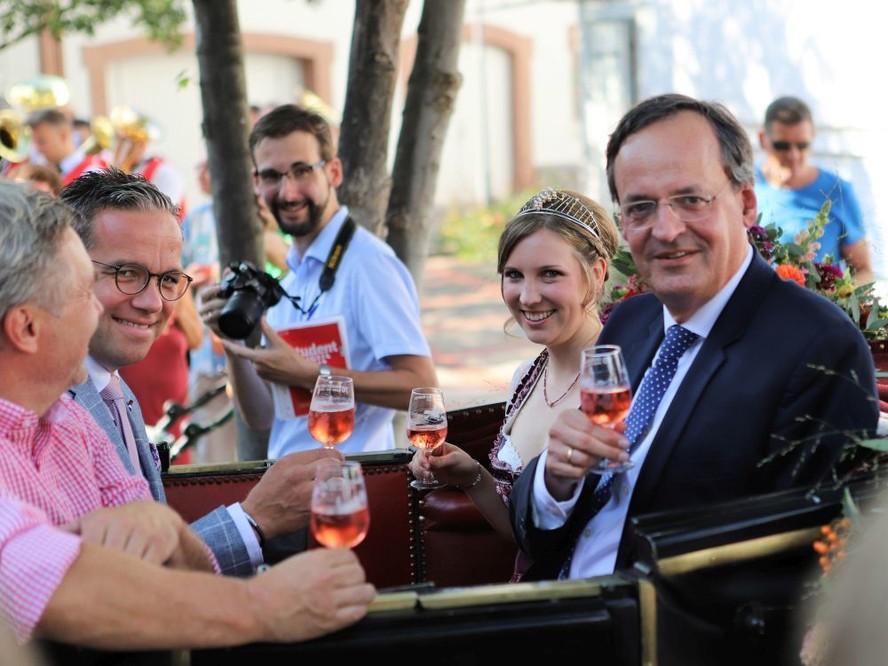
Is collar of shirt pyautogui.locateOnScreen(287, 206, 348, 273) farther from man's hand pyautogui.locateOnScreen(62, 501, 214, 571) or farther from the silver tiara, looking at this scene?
man's hand pyautogui.locateOnScreen(62, 501, 214, 571)

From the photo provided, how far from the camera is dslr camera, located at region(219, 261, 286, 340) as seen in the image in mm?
4047

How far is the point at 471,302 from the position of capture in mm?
14984

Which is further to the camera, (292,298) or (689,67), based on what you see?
(689,67)

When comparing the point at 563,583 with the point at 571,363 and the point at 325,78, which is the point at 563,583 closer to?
the point at 571,363

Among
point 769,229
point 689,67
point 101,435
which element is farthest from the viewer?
point 689,67

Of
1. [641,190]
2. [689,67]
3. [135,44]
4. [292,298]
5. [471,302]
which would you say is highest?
[135,44]

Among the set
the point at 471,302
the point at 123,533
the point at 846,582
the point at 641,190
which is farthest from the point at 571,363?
the point at 471,302

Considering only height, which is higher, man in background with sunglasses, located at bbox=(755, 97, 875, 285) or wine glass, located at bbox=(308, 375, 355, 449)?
man in background with sunglasses, located at bbox=(755, 97, 875, 285)

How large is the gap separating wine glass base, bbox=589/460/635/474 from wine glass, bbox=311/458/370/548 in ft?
1.69

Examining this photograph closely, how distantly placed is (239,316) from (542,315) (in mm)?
1261

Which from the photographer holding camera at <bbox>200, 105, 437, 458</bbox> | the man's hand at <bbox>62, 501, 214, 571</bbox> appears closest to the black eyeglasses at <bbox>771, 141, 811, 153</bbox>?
the photographer holding camera at <bbox>200, 105, 437, 458</bbox>

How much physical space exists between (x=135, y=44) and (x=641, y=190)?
16.6m

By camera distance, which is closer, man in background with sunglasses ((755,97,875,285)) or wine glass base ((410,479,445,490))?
wine glass base ((410,479,445,490))

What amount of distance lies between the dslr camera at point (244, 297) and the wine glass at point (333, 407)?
663 mm
